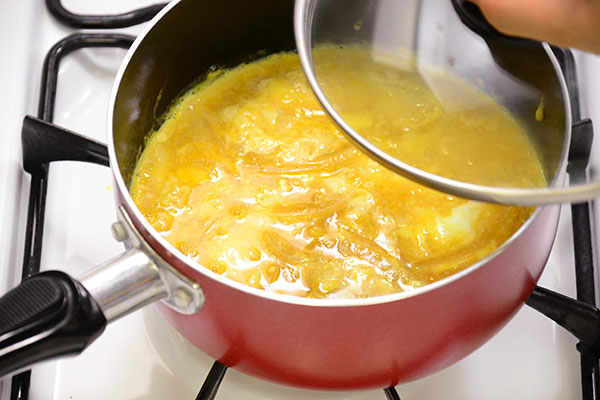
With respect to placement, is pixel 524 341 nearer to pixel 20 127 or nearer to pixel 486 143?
pixel 486 143

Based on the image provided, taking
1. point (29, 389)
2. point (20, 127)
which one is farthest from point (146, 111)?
point (29, 389)

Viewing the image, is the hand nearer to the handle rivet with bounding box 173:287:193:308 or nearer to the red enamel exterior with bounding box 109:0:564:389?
the red enamel exterior with bounding box 109:0:564:389

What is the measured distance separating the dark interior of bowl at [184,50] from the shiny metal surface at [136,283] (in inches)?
6.6

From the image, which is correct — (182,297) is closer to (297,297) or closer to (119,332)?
(297,297)

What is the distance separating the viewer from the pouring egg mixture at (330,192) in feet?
2.49

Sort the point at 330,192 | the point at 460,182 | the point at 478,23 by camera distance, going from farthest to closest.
→ 1. the point at 330,192
2. the point at 478,23
3. the point at 460,182

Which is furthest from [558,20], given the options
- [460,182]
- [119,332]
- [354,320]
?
[119,332]

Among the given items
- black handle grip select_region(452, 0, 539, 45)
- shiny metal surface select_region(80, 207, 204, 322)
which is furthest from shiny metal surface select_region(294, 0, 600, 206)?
shiny metal surface select_region(80, 207, 204, 322)

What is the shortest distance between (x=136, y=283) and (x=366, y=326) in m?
0.18

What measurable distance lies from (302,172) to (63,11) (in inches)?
15.9

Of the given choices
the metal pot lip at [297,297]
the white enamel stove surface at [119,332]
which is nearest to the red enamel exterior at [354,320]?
the metal pot lip at [297,297]

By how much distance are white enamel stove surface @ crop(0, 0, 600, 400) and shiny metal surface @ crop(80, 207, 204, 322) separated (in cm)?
20

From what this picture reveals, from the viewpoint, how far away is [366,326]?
0.62 m

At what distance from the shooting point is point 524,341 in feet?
2.82
